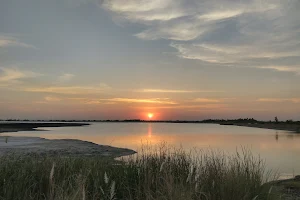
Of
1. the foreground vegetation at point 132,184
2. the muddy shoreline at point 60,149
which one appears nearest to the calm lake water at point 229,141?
the foreground vegetation at point 132,184

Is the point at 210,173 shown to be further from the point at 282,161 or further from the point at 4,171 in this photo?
the point at 282,161

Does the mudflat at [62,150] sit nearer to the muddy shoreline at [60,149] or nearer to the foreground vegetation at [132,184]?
the muddy shoreline at [60,149]

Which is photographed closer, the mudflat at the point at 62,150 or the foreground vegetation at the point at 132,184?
the foreground vegetation at the point at 132,184

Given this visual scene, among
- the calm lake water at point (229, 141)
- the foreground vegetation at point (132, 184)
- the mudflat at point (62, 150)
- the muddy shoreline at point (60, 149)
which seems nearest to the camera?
the foreground vegetation at point (132, 184)

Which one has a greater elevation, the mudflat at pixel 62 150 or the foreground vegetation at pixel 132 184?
the foreground vegetation at pixel 132 184

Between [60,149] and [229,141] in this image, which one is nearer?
[60,149]

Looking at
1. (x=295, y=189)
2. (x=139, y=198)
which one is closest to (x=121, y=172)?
(x=139, y=198)

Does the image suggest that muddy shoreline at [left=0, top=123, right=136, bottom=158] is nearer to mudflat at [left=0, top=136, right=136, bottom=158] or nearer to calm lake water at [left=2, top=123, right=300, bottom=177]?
mudflat at [left=0, top=136, right=136, bottom=158]

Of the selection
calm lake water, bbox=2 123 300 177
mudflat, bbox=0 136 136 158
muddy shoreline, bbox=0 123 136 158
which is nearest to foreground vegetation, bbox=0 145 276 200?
calm lake water, bbox=2 123 300 177

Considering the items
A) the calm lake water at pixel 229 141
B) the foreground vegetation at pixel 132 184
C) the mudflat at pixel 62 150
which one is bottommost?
the calm lake water at pixel 229 141

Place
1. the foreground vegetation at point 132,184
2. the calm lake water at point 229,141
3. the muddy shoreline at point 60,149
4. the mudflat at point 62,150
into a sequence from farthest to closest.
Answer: the muddy shoreline at point 60,149
the mudflat at point 62,150
the calm lake water at point 229,141
the foreground vegetation at point 132,184

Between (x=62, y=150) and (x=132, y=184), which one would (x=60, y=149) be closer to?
(x=62, y=150)

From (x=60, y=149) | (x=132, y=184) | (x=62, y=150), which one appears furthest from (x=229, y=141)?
(x=132, y=184)

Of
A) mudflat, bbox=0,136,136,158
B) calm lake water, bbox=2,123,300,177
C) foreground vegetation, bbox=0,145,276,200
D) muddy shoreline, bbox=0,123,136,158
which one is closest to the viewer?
foreground vegetation, bbox=0,145,276,200
